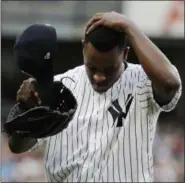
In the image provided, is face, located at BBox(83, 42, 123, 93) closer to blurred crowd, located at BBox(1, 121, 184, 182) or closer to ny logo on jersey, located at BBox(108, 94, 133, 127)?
ny logo on jersey, located at BBox(108, 94, 133, 127)

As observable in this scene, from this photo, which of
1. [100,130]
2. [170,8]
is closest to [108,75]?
[100,130]

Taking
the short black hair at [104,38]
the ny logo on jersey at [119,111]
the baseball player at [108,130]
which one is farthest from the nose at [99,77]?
the ny logo on jersey at [119,111]

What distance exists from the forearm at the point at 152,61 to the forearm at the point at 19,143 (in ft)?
1.84

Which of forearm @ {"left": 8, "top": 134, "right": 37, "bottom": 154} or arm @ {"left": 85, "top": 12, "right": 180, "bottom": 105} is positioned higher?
arm @ {"left": 85, "top": 12, "right": 180, "bottom": 105}

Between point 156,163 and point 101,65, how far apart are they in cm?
715

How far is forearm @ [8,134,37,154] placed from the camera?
9.61 feet

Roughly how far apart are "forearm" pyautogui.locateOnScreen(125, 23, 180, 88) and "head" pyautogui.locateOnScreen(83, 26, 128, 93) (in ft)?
0.23

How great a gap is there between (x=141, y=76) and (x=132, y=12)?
8.90 metres

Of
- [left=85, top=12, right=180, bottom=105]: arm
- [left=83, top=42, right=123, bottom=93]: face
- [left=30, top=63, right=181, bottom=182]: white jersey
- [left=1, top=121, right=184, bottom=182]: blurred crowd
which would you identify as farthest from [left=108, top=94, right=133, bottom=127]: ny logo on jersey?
[left=1, top=121, right=184, bottom=182]: blurred crowd

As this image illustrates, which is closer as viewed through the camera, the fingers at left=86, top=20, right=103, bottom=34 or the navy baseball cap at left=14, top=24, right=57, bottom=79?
the navy baseball cap at left=14, top=24, right=57, bottom=79

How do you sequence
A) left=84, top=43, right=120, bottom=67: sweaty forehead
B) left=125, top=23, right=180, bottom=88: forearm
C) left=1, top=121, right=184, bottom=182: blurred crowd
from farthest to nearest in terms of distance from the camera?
left=1, top=121, right=184, bottom=182: blurred crowd → left=84, top=43, right=120, bottom=67: sweaty forehead → left=125, top=23, right=180, bottom=88: forearm

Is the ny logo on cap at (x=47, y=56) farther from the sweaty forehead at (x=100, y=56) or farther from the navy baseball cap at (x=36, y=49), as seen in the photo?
the sweaty forehead at (x=100, y=56)

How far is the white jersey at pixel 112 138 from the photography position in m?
3.21

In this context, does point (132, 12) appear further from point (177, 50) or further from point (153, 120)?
point (153, 120)
